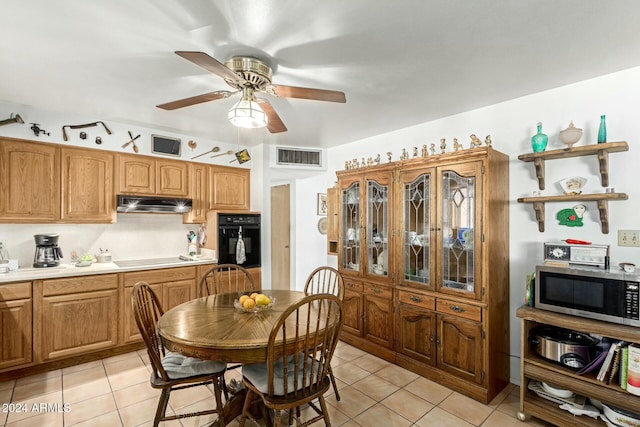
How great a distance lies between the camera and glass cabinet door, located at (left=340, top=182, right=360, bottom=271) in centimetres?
348

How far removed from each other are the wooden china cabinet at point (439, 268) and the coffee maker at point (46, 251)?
10.1ft

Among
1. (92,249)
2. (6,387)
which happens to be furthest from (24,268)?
(6,387)

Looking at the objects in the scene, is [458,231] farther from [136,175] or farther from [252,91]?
[136,175]

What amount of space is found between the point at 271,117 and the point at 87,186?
2304 mm

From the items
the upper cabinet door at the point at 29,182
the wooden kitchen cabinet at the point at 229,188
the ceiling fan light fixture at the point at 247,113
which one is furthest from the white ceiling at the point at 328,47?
the wooden kitchen cabinet at the point at 229,188

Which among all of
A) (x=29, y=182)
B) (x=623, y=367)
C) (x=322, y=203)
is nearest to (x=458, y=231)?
(x=623, y=367)

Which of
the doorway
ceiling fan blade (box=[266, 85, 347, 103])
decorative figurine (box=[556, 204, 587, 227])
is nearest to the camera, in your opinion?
ceiling fan blade (box=[266, 85, 347, 103])

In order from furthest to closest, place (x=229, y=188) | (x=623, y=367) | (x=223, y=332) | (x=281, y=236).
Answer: (x=281, y=236) < (x=229, y=188) < (x=623, y=367) < (x=223, y=332)

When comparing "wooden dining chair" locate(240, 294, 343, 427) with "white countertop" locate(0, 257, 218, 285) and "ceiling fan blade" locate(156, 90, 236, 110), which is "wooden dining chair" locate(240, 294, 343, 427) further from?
"white countertop" locate(0, 257, 218, 285)

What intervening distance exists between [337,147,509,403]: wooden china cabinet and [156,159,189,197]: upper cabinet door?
2194mm

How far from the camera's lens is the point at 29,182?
290 centimetres

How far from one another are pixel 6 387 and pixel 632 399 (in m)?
4.53

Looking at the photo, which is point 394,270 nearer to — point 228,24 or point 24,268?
point 228,24

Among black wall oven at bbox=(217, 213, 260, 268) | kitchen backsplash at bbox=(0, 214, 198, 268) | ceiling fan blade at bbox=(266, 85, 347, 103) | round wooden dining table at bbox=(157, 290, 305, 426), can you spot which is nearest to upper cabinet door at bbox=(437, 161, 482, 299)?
ceiling fan blade at bbox=(266, 85, 347, 103)
